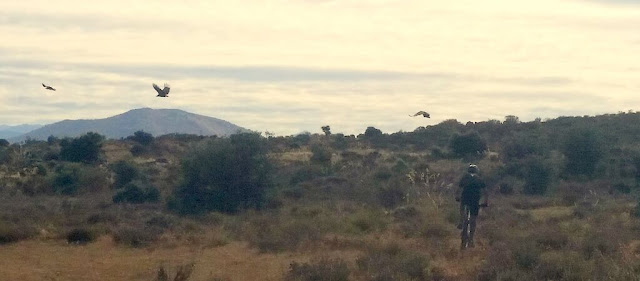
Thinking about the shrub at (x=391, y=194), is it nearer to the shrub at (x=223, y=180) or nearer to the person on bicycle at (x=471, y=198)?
the shrub at (x=223, y=180)

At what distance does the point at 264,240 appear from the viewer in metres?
19.1

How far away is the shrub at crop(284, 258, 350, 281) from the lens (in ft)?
46.3

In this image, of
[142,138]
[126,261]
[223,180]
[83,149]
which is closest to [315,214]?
[223,180]

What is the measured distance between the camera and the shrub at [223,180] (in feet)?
96.0

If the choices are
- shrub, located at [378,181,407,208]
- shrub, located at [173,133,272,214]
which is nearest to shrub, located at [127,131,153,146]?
shrub, located at [173,133,272,214]

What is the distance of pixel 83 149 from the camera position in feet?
163

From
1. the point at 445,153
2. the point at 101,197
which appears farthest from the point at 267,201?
the point at 445,153

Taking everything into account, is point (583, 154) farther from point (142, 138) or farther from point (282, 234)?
point (142, 138)

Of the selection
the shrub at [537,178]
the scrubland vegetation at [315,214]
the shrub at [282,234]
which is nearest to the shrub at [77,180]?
the scrubland vegetation at [315,214]

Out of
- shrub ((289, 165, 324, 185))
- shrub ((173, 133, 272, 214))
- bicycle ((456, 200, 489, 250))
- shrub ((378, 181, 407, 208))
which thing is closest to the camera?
bicycle ((456, 200, 489, 250))

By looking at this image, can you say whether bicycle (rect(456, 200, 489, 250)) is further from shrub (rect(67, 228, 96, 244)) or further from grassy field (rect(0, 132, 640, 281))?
shrub (rect(67, 228, 96, 244))

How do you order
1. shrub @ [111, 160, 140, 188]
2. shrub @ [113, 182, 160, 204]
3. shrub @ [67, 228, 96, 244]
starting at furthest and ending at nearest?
shrub @ [111, 160, 140, 188] < shrub @ [113, 182, 160, 204] < shrub @ [67, 228, 96, 244]

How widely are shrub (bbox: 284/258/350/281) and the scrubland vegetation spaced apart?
3cm

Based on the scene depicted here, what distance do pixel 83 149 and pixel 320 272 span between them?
3776 centimetres
